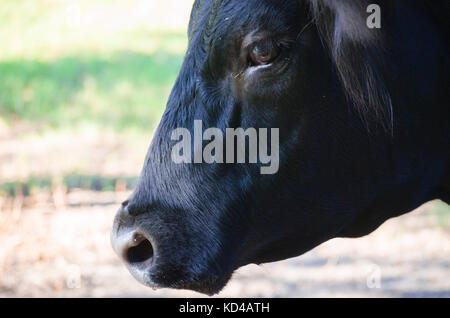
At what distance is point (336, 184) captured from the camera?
2.17 m

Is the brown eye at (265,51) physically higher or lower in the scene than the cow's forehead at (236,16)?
lower

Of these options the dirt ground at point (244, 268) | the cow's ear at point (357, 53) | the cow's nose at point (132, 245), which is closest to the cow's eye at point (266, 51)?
the cow's ear at point (357, 53)

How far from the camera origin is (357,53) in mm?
2018

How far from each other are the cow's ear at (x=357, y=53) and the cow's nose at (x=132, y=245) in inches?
29.4

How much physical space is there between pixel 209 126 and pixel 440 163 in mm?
750

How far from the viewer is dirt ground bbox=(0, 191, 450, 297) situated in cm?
469

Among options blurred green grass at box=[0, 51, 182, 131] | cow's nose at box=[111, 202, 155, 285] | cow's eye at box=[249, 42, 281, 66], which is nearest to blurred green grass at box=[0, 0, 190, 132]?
blurred green grass at box=[0, 51, 182, 131]

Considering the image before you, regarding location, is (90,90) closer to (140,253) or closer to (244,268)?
(244,268)

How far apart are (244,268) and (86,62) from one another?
177 inches

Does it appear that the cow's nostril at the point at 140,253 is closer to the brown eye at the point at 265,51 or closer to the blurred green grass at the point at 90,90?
the brown eye at the point at 265,51

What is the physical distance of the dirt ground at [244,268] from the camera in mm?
4688

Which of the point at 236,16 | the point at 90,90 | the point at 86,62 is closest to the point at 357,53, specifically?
the point at 236,16

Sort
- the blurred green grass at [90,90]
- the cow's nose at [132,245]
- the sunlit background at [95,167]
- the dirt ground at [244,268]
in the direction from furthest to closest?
the blurred green grass at [90,90] < the sunlit background at [95,167] < the dirt ground at [244,268] < the cow's nose at [132,245]

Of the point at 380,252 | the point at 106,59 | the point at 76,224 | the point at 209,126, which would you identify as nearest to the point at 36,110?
the point at 106,59
